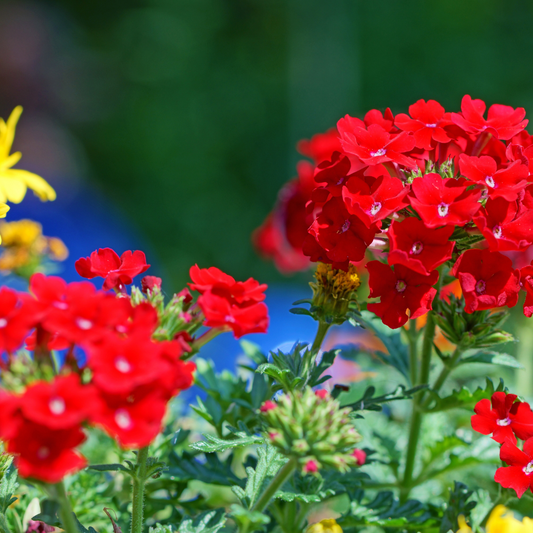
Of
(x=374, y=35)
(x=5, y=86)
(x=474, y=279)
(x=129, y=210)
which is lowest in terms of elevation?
(x=474, y=279)

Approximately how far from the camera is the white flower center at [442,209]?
83 centimetres

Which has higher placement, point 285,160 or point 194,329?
point 285,160

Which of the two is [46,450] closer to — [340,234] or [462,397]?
[340,234]

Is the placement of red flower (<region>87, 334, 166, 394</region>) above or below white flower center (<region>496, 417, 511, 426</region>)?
below

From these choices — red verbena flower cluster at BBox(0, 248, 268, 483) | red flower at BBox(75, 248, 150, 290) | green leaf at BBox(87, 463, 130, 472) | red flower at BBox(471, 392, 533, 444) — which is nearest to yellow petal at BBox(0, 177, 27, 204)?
red flower at BBox(75, 248, 150, 290)

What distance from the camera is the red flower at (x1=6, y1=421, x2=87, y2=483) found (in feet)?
1.86

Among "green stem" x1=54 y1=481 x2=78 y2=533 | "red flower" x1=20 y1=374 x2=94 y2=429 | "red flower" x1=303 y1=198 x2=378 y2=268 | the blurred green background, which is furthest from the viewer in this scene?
the blurred green background

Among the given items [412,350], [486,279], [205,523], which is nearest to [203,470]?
[205,523]

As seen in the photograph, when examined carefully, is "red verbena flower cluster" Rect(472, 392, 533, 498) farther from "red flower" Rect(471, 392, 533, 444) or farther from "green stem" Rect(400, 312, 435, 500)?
"green stem" Rect(400, 312, 435, 500)

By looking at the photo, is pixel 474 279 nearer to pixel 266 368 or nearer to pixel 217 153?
Answer: pixel 266 368

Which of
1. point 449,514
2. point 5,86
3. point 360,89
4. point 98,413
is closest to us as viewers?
point 98,413

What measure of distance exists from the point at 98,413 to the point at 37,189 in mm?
569

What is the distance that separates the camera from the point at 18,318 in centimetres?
64

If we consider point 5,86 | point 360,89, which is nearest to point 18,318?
point 360,89
